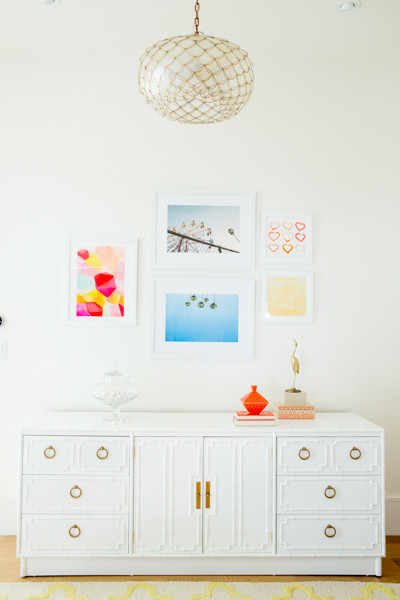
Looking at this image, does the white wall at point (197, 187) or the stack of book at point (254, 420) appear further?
the white wall at point (197, 187)

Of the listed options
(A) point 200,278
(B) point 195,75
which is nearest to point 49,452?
(A) point 200,278

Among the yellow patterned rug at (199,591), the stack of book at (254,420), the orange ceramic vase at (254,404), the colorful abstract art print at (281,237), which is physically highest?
the colorful abstract art print at (281,237)

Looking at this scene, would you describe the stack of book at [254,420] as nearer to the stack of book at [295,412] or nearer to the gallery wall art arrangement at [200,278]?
the stack of book at [295,412]

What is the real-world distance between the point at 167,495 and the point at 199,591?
0.44m

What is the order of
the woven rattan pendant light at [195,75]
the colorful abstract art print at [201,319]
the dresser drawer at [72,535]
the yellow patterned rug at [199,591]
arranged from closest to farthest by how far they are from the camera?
the woven rattan pendant light at [195,75]
the yellow patterned rug at [199,591]
the dresser drawer at [72,535]
the colorful abstract art print at [201,319]

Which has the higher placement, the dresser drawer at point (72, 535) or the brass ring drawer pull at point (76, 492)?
the brass ring drawer pull at point (76, 492)

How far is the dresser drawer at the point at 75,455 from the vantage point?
2.47m

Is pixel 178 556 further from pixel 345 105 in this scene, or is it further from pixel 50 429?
pixel 345 105

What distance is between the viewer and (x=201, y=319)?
2.96 metres

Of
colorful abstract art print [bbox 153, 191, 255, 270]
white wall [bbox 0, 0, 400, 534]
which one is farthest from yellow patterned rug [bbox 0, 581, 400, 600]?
colorful abstract art print [bbox 153, 191, 255, 270]

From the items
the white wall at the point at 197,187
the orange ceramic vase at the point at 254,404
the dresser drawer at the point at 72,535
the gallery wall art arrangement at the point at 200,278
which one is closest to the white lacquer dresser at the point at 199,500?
the dresser drawer at the point at 72,535

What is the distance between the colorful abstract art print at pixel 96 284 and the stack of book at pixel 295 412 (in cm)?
96

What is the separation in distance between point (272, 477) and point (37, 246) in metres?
1.82

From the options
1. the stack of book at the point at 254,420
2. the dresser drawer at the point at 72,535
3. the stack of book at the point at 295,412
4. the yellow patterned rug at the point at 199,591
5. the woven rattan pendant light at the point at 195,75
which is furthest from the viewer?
the stack of book at the point at 295,412
